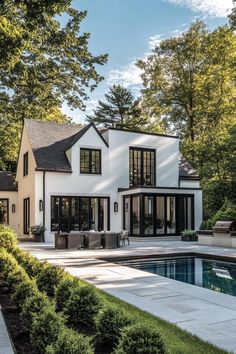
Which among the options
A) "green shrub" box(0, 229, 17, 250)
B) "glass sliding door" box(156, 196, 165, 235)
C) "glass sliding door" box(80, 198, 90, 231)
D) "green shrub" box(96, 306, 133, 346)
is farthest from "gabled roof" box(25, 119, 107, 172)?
"green shrub" box(96, 306, 133, 346)

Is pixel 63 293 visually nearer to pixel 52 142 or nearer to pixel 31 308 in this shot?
pixel 31 308

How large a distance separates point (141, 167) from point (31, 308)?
18.8 metres

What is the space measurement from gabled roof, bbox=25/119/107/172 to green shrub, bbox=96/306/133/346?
53.3 ft

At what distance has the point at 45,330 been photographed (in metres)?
3.76

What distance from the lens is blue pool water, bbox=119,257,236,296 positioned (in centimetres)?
921

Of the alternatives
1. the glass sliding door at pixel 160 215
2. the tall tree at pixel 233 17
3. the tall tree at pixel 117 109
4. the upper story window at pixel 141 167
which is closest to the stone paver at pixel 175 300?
the glass sliding door at pixel 160 215

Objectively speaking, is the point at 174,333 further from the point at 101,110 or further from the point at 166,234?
the point at 101,110

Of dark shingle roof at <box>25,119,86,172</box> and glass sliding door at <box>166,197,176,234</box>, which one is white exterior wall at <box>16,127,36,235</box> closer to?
dark shingle roof at <box>25,119,86,172</box>

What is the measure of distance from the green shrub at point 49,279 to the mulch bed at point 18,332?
556 mm

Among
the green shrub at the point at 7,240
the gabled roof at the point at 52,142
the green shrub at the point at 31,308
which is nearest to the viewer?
the green shrub at the point at 31,308

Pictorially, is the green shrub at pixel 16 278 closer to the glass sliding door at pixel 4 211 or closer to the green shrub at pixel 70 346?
the green shrub at pixel 70 346

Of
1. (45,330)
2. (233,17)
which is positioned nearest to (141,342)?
(45,330)

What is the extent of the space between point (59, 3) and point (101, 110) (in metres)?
35.9

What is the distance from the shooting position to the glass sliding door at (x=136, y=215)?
20875mm
